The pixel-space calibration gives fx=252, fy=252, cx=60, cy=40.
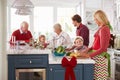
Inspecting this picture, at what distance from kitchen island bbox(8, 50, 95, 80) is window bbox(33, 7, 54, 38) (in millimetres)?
3694

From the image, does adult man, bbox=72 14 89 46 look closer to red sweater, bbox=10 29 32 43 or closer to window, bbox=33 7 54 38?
red sweater, bbox=10 29 32 43

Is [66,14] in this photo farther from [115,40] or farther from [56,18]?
[115,40]

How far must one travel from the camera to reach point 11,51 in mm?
3613

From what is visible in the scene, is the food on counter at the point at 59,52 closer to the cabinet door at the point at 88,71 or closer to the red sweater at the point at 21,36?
the cabinet door at the point at 88,71

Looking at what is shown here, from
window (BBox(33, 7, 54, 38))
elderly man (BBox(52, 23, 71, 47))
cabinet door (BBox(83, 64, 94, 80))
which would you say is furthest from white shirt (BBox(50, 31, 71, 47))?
window (BBox(33, 7, 54, 38))

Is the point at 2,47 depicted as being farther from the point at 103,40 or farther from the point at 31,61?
the point at 103,40

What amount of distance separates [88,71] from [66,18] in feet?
13.7

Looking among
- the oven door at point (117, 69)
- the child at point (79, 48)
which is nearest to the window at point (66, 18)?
the oven door at point (117, 69)

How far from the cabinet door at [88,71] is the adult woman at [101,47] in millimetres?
154

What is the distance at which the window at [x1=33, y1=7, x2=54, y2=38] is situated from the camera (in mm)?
7309

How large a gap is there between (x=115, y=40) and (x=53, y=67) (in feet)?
11.8

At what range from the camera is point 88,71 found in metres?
3.47

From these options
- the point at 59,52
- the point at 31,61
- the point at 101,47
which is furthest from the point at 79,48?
the point at 31,61

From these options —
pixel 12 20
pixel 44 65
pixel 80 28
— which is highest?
pixel 12 20
